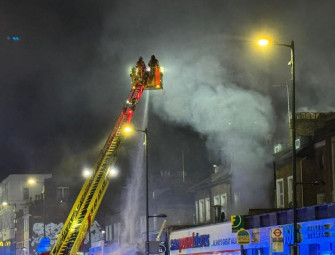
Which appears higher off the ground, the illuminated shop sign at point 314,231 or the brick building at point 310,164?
the brick building at point 310,164

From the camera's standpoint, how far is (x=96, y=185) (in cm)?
2998

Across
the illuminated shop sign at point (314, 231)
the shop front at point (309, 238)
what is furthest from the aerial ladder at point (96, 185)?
the illuminated shop sign at point (314, 231)

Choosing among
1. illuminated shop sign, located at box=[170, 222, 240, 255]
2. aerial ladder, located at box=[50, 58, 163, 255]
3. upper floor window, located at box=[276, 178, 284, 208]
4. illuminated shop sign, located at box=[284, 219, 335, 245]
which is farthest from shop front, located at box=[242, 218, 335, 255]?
upper floor window, located at box=[276, 178, 284, 208]

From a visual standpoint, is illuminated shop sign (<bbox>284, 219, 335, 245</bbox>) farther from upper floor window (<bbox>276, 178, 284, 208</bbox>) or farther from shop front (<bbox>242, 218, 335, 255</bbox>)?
upper floor window (<bbox>276, 178, 284, 208</bbox>)

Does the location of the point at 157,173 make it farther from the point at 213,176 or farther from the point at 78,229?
the point at 78,229

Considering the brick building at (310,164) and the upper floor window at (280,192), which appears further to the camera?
the upper floor window at (280,192)

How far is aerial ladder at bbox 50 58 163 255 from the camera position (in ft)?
94.9

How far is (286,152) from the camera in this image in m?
35.4

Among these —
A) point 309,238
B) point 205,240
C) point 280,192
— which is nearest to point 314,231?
point 309,238

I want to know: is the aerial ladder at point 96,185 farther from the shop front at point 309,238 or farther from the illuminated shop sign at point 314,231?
the illuminated shop sign at point 314,231

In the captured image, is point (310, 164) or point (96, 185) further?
point (310, 164)

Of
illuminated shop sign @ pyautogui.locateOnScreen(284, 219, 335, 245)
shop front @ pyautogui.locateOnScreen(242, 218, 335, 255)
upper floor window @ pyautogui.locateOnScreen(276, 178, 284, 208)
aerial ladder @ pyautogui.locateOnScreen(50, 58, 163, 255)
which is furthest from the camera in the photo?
upper floor window @ pyautogui.locateOnScreen(276, 178, 284, 208)

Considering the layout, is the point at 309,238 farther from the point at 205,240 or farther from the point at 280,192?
the point at 280,192

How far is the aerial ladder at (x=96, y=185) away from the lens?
94.9 feet
